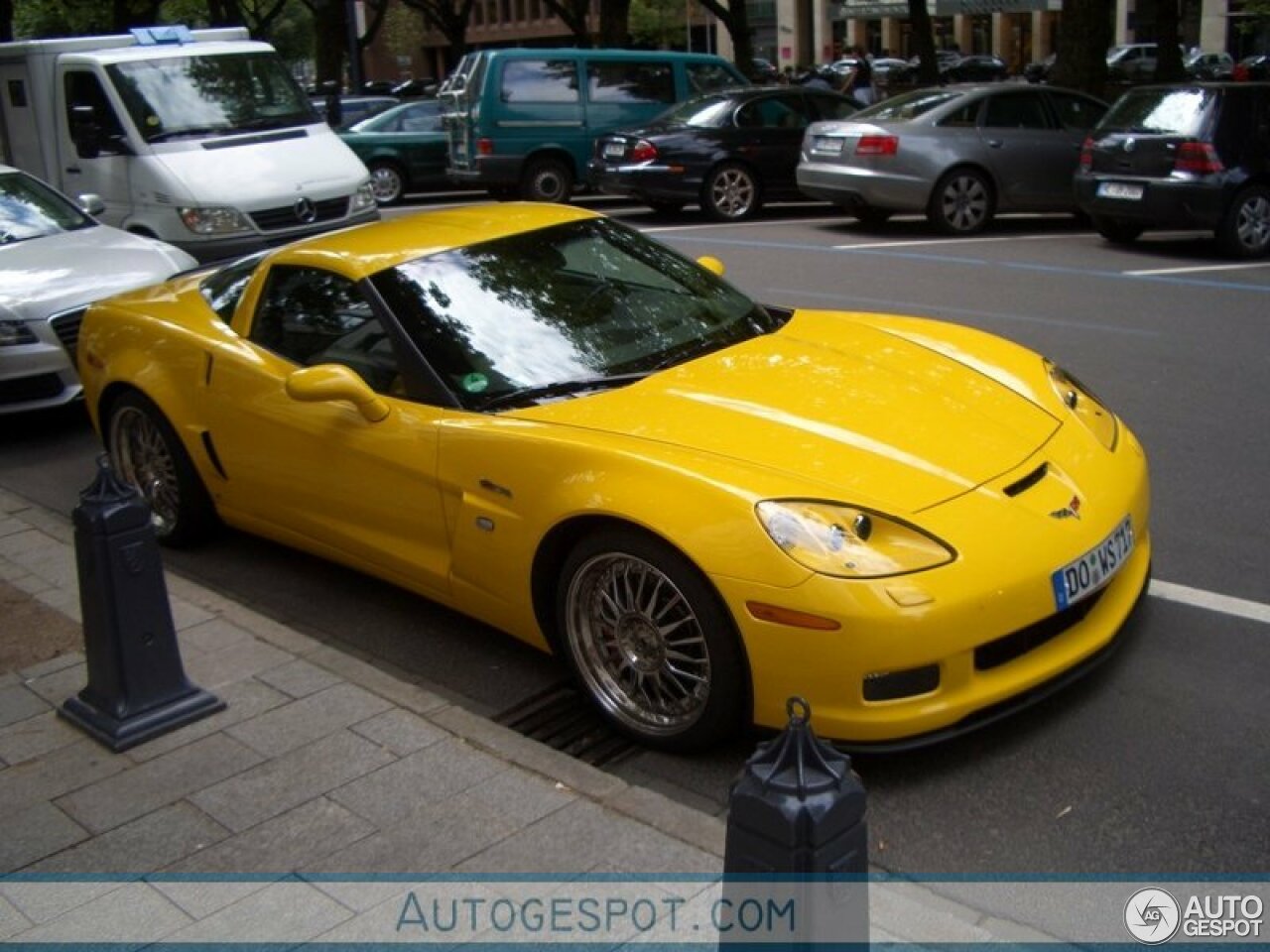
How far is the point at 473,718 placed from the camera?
422cm

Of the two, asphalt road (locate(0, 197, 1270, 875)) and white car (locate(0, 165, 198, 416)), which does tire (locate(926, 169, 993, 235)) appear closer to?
asphalt road (locate(0, 197, 1270, 875))

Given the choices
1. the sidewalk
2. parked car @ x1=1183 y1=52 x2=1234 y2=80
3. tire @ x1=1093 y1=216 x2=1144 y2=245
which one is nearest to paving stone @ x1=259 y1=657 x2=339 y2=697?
the sidewalk

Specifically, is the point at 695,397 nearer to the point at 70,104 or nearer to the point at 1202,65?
the point at 70,104

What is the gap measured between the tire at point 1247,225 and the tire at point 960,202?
109 inches

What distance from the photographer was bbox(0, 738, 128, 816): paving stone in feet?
13.0

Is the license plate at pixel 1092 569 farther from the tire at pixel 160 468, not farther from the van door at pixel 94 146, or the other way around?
the van door at pixel 94 146

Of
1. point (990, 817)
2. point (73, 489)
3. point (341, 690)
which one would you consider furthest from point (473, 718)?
point (73, 489)

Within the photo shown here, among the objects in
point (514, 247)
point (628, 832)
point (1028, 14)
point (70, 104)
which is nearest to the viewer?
point (628, 832)

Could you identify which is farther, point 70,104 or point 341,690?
point 70,104

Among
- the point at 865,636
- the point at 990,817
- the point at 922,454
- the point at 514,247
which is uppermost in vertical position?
the point at 514,247

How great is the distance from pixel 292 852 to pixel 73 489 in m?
4.28

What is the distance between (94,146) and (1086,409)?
9605mm

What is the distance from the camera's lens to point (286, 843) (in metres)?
3.62

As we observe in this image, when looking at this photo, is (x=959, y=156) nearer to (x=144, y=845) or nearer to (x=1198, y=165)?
(x=1198, y=165)
